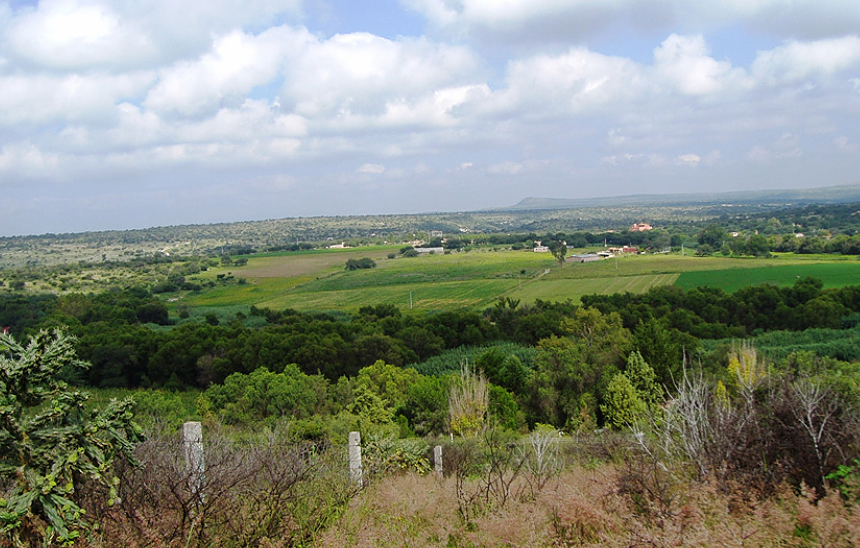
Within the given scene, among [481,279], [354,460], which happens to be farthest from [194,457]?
[481,279]

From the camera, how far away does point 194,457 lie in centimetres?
653

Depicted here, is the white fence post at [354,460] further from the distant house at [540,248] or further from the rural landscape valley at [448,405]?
the distant house at [540,248]

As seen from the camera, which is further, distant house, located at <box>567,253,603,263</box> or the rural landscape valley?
distant house, located at <box>567,253,603,263</box>

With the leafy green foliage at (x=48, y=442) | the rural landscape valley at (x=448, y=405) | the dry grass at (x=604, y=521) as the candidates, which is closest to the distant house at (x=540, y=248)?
the rural landscape valley at (x=448, y=405)

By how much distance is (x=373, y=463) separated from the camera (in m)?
9.13

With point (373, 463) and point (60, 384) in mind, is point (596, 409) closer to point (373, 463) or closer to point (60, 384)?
point (373, 463)

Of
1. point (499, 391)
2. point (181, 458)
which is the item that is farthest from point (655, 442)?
point (499, 391)

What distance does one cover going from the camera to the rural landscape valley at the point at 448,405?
535 centimetres

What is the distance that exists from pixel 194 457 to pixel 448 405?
15.1m

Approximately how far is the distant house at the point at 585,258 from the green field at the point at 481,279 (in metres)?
2.87

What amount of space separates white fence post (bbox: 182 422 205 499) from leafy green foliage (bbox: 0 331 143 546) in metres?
0.63

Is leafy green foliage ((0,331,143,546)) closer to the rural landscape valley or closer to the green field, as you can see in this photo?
the rural landscape valley

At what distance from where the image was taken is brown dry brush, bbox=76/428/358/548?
5398mm

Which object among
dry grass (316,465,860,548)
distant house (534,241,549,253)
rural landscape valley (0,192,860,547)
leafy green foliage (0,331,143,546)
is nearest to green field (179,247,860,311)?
rural landscape valley (0,192,860,547)
